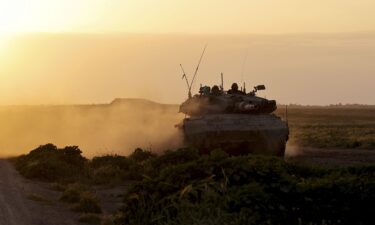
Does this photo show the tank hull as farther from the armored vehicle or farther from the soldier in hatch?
the soldier in hatch

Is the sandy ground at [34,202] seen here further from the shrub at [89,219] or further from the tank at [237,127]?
the tank at [237,127]

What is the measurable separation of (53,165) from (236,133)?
7.59 metres

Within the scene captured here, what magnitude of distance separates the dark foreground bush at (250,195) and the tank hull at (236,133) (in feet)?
54.3

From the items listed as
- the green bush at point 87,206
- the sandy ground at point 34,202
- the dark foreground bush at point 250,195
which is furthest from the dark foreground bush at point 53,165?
the dark foreground bush at point 250,195

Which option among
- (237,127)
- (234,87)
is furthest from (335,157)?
(237,127)

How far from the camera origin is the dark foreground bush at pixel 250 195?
11.4 m

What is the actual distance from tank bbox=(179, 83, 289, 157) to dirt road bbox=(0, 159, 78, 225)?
21.2 feet

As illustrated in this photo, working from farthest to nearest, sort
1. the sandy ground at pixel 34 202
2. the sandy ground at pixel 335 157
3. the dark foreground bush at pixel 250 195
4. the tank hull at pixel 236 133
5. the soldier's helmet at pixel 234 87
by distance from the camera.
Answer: the sandy ground at pixel 335 157
the soldier's helmet at pixel 234 87
the tank hull at pixel 236 133
the sandy ground at pixel 34 202
the dark foreground bush at pixel 250 195

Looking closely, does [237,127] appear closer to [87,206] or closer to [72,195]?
[72,195]

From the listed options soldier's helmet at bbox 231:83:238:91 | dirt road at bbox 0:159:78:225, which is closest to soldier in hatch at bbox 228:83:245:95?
soldier's helmet at bbox 231:83:238:91

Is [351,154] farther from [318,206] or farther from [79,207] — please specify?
[318,206]

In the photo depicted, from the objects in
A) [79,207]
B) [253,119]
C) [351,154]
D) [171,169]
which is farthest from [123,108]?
[171,169]

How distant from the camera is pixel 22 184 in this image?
2792 cm

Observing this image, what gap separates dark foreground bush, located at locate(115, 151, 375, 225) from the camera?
449 inches
